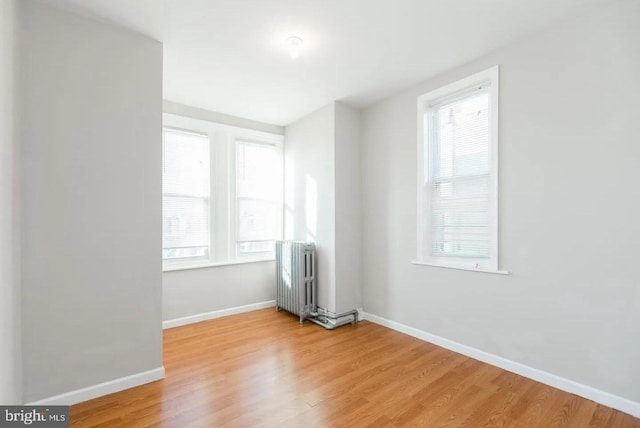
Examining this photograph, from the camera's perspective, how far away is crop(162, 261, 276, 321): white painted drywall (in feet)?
11.7

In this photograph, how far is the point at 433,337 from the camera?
3.03 m

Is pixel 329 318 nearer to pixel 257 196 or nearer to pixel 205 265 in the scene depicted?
pixel 205 265

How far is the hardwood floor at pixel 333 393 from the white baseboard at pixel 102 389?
5cm

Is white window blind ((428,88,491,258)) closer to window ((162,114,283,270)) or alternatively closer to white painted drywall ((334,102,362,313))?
white painted drywall ((334,102,362,313))

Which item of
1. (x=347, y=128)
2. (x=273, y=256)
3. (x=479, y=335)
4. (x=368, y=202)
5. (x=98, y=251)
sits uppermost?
(x=347, y=128)

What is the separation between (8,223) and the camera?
1656 millimetres

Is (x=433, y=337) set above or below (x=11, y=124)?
below

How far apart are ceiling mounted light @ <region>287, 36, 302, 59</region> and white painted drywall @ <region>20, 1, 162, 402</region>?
3.53 ft

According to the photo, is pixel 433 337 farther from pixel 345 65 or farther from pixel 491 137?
pixel 345 65

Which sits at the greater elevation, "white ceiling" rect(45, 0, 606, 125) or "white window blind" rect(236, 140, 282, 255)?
"white ceiling" rect(45, 0, 606, 125)

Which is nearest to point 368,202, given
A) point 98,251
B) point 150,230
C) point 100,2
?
point 150,230

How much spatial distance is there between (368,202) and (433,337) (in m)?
1.71

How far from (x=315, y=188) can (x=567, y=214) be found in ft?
8.56

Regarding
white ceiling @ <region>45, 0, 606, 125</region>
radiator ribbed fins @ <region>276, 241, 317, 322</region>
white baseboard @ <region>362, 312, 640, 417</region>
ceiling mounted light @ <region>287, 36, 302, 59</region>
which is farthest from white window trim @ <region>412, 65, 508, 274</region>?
ceiling mounted light @ <region>287, 36, 302, 59</region>
